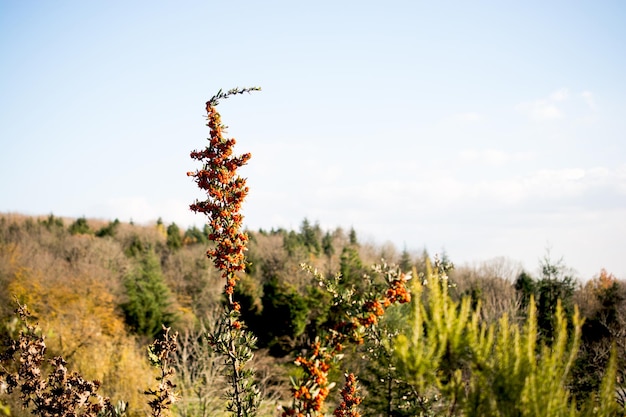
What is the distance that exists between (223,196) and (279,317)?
87.9 feet

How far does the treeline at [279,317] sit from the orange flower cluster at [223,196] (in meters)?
0.27

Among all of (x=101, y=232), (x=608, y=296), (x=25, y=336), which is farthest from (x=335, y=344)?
(x=101, y=232)

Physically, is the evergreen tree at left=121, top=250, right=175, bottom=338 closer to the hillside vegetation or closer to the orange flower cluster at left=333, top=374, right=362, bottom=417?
the hillside vegetation

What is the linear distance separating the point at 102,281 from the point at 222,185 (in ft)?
100

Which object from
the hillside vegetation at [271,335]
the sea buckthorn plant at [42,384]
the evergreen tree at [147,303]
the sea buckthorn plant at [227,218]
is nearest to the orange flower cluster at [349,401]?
the hillside vegetation at [271,335]

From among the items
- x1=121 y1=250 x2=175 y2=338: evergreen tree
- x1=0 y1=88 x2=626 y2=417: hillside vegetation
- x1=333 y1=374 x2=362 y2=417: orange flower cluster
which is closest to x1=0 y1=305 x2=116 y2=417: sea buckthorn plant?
x1=0 y1=88 x2=626 y2=417: hillside vegetation

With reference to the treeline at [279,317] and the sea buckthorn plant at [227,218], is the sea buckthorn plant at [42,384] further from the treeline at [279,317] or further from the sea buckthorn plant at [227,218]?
the sea buckthorn plant at [227,218]

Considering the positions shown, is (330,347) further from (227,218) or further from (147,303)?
(147,303)

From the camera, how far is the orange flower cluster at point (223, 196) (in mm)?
4648

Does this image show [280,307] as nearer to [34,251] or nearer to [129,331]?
[129,331]

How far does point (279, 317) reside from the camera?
30.2m

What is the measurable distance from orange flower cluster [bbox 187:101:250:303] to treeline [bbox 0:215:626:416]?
265 millimetres

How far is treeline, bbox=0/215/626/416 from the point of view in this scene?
11.1 ft

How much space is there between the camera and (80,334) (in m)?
22.2
